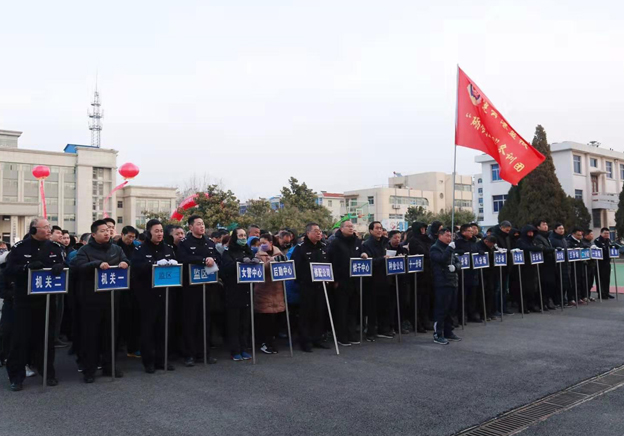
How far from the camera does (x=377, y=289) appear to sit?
8.73 metres

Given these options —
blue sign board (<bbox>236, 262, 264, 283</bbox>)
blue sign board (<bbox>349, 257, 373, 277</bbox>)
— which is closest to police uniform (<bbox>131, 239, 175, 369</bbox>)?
blue sign board (<bbox>236, 262, 264, 283</bbox>)

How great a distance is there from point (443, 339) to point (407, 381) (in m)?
2.39

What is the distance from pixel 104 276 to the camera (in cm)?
605

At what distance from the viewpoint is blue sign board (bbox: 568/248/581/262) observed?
12159 mm

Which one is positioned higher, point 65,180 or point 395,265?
point 65,180

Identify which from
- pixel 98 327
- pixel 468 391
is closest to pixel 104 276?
pixel 98 327

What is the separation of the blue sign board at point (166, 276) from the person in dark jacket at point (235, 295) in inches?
29.7

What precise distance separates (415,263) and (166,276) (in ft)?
14.3

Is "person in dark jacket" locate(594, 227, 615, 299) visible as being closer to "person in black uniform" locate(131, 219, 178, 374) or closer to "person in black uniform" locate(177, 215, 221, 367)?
"person in black uniform" locate(177, 215, 221, 367)

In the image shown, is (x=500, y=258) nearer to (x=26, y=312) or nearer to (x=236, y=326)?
(x=236, y=326)

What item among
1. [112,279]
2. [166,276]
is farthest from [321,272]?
[112,279]

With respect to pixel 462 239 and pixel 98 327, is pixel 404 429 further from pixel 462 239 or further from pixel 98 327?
pixel 462 239

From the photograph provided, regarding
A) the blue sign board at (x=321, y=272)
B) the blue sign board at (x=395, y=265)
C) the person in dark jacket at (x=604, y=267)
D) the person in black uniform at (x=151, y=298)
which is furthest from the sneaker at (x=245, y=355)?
the person in dark jacket at (x=604, y=267)

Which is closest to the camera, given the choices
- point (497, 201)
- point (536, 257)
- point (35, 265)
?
point (35, 265)
